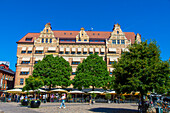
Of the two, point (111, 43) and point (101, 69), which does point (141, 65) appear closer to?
point (101, 69)

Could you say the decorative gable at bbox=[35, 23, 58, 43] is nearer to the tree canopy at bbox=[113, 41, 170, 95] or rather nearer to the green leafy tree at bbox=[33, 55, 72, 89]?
the green leafy tree at bbox=[33, 55, 72, 89]

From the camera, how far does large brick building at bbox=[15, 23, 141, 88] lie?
54.2 meters

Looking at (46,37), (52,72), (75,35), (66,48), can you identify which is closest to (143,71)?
(52,72)

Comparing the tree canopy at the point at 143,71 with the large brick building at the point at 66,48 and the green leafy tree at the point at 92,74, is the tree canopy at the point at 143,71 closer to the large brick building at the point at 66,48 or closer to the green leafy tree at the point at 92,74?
the green leafy tree at the point at 92,74

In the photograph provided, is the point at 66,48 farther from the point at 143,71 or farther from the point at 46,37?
the point at 143,71

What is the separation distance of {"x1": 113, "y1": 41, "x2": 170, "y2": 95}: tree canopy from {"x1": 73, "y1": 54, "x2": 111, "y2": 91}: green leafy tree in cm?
2606

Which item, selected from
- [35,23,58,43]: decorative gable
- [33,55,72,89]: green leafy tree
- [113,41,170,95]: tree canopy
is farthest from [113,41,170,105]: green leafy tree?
[35,23,58,43]: decorative gable

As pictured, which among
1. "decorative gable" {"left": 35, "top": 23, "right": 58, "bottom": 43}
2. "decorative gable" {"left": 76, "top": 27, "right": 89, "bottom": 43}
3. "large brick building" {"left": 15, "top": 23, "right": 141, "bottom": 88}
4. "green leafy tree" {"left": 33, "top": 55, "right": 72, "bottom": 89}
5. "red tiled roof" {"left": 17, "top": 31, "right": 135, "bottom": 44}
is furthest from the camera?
"red tiled roof" {"left": 17, "top": 31, "right": 135, "bottom": 44}

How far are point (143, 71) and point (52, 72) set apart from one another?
3300 centimetres

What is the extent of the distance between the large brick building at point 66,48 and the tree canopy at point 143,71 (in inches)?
1362

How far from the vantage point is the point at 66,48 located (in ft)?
181

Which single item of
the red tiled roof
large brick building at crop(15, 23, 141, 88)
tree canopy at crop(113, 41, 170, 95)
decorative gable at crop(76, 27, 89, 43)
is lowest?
tree canopy at crop(113, 41, 170, 95)

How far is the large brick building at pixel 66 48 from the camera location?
178 feet

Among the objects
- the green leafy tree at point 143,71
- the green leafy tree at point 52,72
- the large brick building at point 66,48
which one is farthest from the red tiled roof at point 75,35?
the green leafy tree at point 143,71
